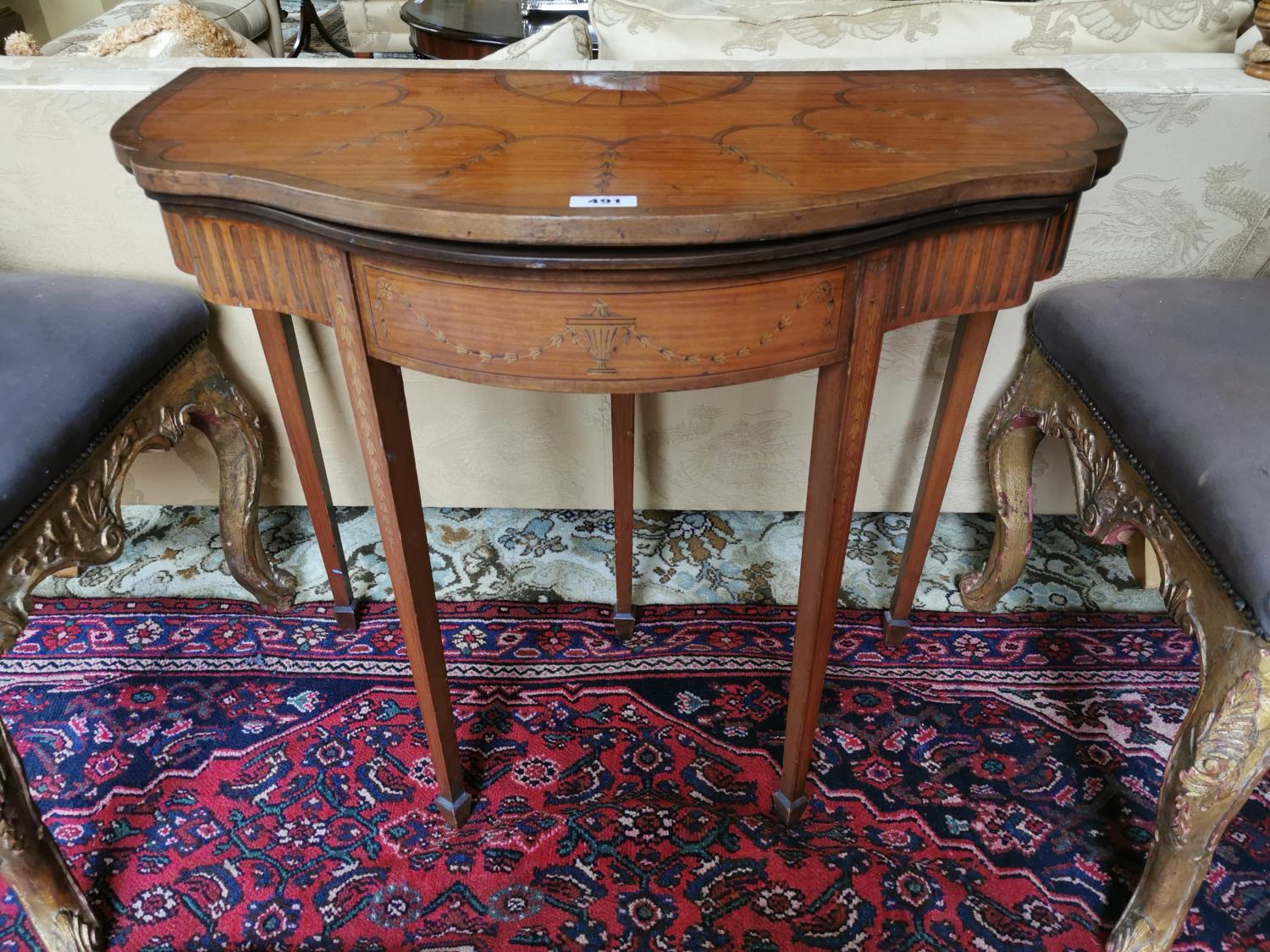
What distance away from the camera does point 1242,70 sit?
109cm

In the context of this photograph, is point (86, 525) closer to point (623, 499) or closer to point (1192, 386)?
point (623, 499)

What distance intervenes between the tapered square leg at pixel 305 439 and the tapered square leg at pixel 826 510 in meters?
0.69

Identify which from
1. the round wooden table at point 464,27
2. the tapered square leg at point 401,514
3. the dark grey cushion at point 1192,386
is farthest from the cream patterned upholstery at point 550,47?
the round wooden table at point 464,27

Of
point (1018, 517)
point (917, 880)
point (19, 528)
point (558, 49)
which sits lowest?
point (917, 880)

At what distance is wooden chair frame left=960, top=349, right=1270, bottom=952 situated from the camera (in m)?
0.81

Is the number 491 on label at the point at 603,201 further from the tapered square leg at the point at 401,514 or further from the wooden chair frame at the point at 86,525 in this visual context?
the wooden chair frame at the point at 86,525

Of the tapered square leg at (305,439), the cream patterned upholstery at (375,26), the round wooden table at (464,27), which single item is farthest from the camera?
the cream patterned upholstery at (375,26)

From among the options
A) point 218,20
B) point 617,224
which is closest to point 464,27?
point 218,20

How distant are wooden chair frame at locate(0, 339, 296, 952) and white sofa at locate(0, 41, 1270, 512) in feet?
0.36

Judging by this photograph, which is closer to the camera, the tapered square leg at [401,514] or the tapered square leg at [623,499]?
the tapered square leg at [401,514]

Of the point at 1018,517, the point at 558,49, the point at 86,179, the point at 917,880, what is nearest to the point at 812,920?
the point at 917,880

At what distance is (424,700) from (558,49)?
0.84 m

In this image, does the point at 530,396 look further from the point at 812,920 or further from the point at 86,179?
the point at 812,920

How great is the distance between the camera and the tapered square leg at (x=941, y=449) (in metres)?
1.11
